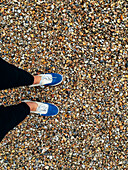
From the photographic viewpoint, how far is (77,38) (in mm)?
2939

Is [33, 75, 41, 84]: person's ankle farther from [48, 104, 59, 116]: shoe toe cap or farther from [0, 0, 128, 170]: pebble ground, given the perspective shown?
[48, 104, 59, 116]: shoe toe cap

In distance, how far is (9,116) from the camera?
215 cm

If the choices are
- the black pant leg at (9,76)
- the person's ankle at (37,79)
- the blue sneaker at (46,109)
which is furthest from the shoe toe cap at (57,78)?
the black pant leg at (9,76)

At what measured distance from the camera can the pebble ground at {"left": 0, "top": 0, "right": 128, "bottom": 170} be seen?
112 inches

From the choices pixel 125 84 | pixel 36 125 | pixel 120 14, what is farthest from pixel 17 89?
pixel 120 14

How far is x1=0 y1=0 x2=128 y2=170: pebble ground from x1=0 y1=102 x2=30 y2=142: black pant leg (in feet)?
1.77

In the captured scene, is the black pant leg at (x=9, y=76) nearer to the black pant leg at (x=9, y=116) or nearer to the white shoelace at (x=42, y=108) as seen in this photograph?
the black pant leg at (x=9, y=116)

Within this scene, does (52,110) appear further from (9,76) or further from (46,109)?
(9,76)

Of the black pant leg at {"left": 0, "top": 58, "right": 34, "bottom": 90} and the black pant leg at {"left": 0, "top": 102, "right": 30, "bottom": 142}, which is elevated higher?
the black pant leg at {"left": 0, "top": 58, "right": 34, "bottom": 90}

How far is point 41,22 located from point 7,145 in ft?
7.29

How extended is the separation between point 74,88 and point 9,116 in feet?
3.96

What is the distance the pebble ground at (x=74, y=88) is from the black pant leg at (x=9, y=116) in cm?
54

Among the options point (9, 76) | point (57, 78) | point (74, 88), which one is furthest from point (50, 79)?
point (9, 76)

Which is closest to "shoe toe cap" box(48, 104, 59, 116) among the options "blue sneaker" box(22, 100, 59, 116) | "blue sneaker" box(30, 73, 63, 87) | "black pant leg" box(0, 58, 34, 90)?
"blue sneaker" box(22, 100, 59, 116)
